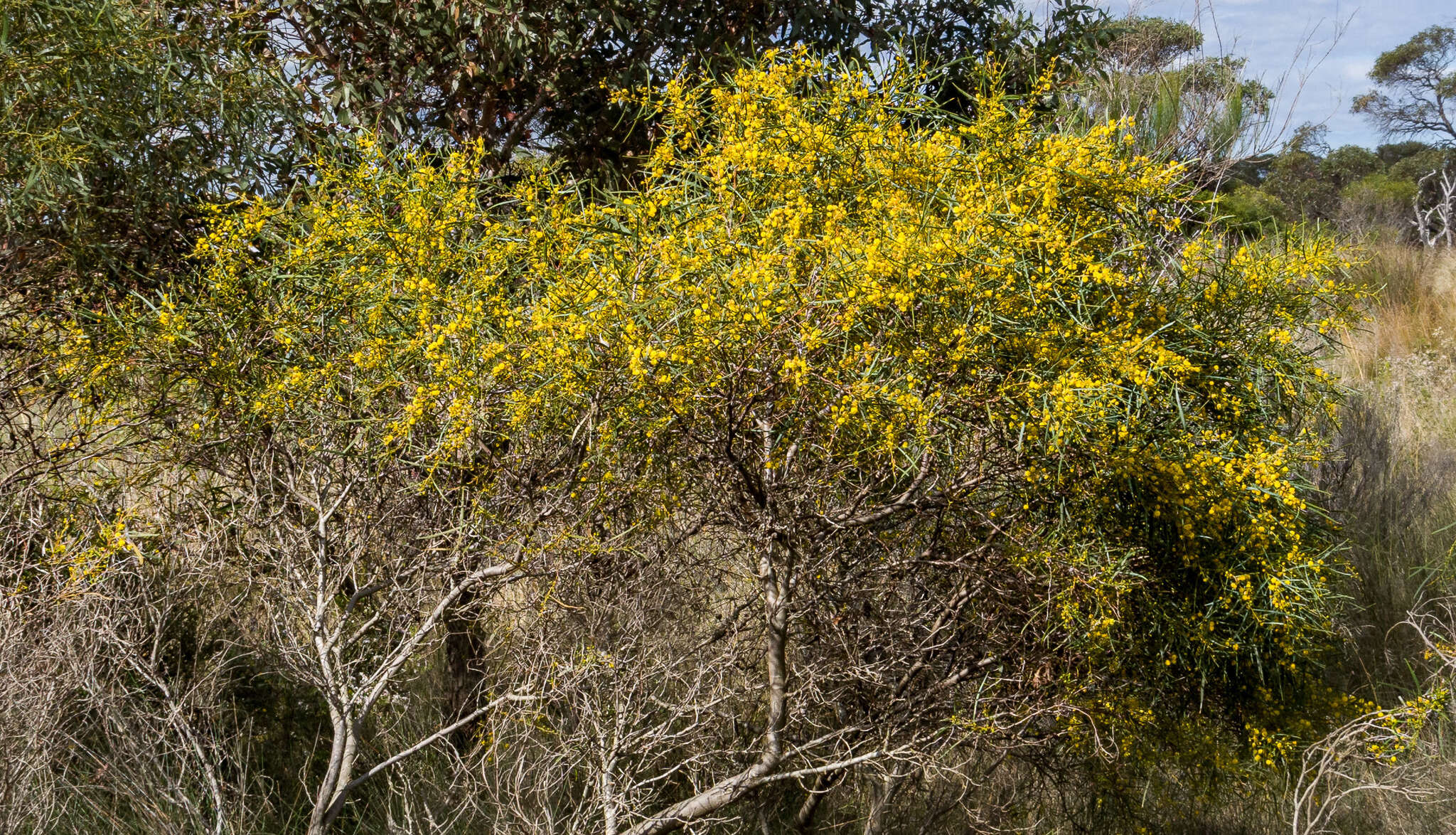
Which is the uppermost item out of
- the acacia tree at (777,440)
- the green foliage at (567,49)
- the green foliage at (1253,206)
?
the green foliage at (567,49)

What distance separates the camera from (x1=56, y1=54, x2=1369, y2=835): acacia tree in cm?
245

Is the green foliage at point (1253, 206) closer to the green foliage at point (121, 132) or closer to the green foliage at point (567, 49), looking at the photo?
the green foliage at point (567, 49)

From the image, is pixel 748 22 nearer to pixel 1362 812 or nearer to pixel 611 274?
pixel 611 274

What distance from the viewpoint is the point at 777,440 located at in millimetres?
2561

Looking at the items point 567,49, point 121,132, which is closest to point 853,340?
point 567,49

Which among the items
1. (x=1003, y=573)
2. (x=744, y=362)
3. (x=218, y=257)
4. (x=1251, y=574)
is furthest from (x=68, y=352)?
(x=1251, y=574)

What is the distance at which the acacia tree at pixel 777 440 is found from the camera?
2447mm

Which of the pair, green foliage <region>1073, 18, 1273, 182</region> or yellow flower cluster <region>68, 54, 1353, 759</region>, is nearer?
yellow flower cluster <region>68, 54, 1353, 759</region>

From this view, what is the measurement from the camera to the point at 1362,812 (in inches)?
141

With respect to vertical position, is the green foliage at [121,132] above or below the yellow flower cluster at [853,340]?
above

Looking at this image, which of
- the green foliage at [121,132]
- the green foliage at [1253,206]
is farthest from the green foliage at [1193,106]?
the green foliage at [1253,206]

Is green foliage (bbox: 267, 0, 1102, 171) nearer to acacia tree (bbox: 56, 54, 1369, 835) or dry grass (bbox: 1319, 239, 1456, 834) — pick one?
acacia tree (bbox: 56, 54, 1369, 835)

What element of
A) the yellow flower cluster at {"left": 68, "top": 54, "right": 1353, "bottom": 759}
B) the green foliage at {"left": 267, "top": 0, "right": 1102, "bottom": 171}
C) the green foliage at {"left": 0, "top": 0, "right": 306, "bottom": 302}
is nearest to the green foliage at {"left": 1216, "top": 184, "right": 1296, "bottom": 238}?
the green foliage at {"left": 267, "top": 0, "right": 1102, "bottom": 171}

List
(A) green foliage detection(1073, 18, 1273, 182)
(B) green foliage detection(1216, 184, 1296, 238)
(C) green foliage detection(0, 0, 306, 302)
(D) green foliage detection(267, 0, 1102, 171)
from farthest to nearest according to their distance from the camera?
(B) green foliage detection(1216, 184, 1296, 238) → (A) green foliage detection(1073, 18, 1273, 182) → (D) green foliage detection(267, 0, 1102, 171) → (C) green foliage detection(0, 0, 306, 302)
